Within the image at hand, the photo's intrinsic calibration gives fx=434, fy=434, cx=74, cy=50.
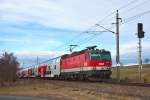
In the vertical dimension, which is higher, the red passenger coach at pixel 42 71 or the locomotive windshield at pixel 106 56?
the locomotive windshield at pixel 106 56

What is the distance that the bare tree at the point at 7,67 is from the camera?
75025 mm

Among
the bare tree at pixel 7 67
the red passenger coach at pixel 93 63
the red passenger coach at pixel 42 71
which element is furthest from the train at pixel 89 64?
the red passenger coach at pixel 42 71

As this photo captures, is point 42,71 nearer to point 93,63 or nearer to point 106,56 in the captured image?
point 106,56

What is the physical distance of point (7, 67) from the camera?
A: 79.2m

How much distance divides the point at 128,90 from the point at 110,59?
21.3 m

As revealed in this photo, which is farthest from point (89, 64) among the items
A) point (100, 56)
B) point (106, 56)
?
point (106, 56)

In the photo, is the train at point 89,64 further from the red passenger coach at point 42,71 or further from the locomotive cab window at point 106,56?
the red passenger coach at point 42,71

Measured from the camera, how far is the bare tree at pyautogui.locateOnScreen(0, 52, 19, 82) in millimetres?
75025

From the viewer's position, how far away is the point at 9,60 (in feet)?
276

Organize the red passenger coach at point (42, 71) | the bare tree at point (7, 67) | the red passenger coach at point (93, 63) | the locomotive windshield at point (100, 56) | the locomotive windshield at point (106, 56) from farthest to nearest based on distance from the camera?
1. the red passenger coach at point (42, 71)
2. the bare tree at point (7, 67)
3. the locomotive windshield at point (106, 56)
4. the locomotive windshield at point (100, 56)
5. the red passenger coach at point (93, 63)

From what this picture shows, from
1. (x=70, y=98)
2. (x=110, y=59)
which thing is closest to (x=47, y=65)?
(x=110, y=59)

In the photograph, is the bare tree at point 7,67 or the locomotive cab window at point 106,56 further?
the bare tree at point 7,67

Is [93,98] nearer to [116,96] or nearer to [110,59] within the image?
[116,96]

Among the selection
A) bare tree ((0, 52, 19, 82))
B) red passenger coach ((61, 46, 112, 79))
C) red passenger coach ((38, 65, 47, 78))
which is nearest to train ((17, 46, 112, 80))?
red passenger coach ((61, 46, 112, 79))
